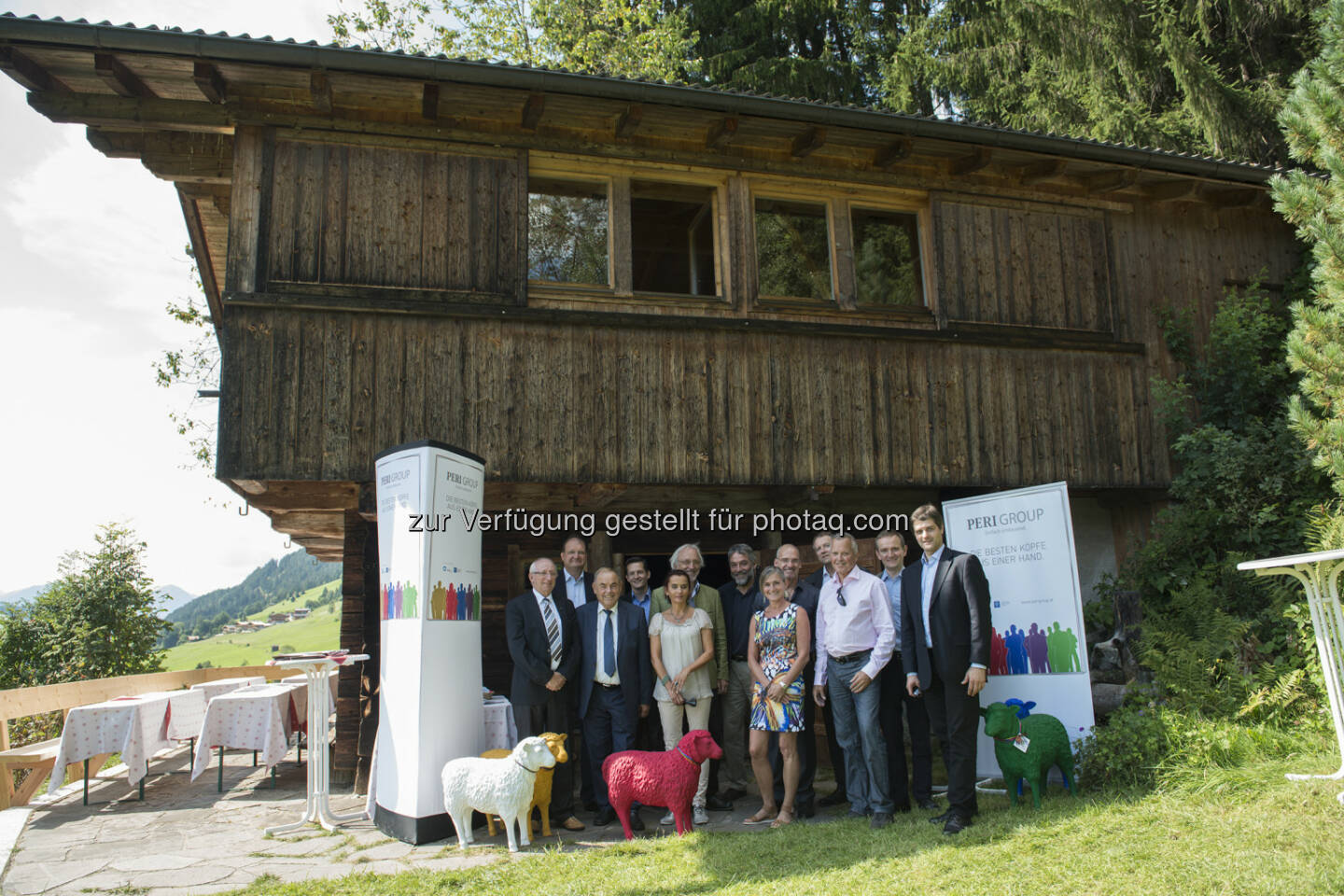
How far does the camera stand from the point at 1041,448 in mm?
9664

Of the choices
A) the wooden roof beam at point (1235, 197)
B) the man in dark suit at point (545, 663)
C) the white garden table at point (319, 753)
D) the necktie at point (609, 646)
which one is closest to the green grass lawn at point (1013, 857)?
the man in dark suit at point (545, 663)

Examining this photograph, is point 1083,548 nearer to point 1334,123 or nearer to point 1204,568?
point 1204,568

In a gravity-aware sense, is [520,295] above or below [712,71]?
below

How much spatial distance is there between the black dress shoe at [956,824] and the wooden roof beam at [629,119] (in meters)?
6.30

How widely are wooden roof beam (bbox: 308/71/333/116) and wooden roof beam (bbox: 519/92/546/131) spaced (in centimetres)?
166

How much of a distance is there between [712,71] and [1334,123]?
45.7 feet

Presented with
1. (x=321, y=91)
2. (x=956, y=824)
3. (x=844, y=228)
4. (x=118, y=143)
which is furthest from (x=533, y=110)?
(x=956, y=824)

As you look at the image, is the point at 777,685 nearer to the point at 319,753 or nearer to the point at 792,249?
the point at 319,753

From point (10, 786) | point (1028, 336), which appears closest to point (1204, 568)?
point (1028, 336)

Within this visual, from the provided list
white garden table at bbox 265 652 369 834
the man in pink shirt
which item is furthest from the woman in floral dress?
white garden table at bbox 265 652 369 834

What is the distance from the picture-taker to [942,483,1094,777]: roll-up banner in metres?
6.68

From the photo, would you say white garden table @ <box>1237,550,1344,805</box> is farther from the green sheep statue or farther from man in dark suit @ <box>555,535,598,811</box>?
man in dark suit @ <box>555,535,598,811</box>

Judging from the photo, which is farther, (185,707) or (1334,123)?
(185,707)

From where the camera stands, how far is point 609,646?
6828 mm
